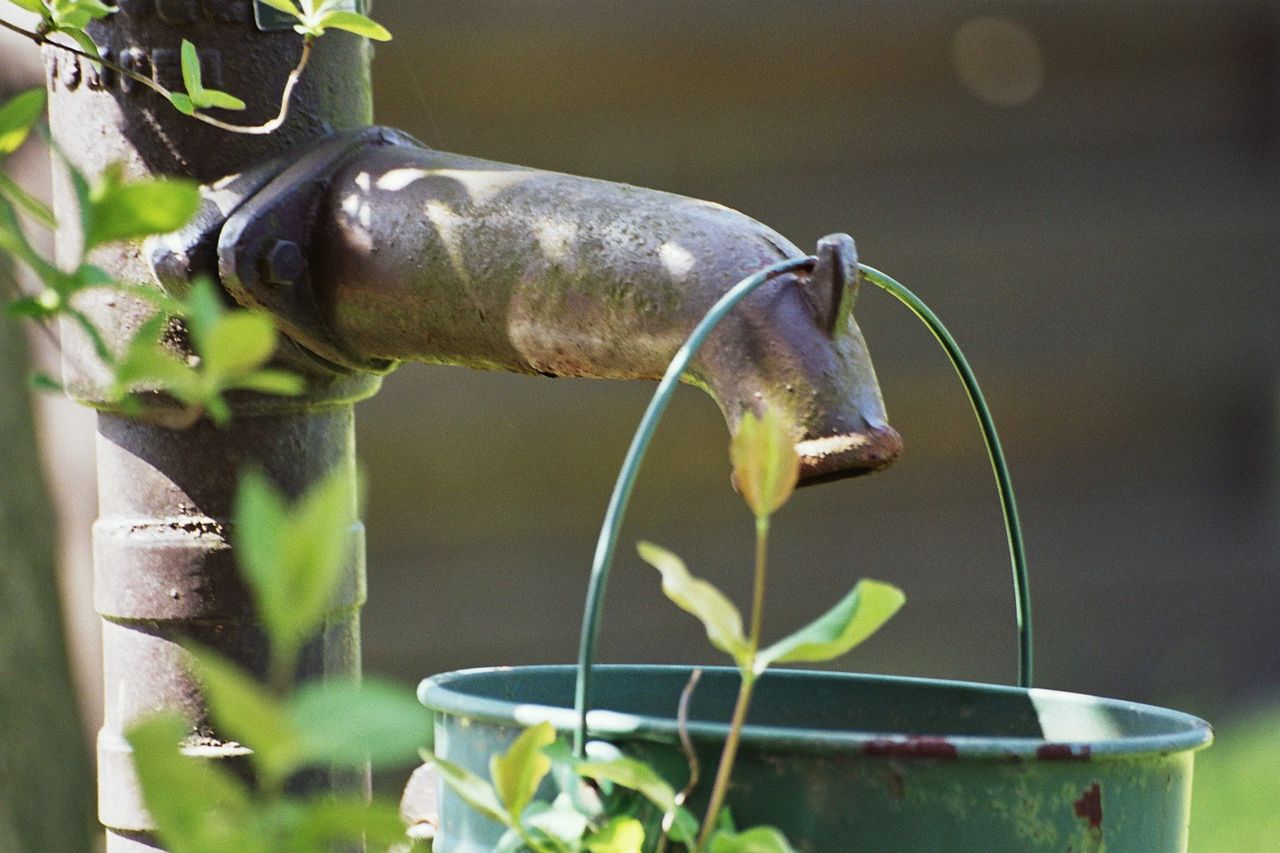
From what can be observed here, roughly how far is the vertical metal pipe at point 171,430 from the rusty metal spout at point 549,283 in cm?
6

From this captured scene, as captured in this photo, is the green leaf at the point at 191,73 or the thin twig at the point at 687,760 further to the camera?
the green leaf at the point at 191,73

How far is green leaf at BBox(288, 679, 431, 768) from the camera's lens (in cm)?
27

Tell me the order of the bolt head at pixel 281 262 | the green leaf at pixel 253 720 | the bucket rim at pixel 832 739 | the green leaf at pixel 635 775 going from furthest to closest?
the bolt head at pixel 281 262, the bucket rim at pixel 832 739, the green leaf at pixel 635 775, the green leaf at pixel 253 720

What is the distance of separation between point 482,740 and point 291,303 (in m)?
0.37

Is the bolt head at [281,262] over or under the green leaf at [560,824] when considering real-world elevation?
over

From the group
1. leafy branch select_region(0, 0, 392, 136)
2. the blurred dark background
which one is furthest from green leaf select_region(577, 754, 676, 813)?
the blurred dark background

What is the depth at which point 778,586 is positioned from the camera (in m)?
3.11

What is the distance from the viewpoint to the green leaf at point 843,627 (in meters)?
0.42

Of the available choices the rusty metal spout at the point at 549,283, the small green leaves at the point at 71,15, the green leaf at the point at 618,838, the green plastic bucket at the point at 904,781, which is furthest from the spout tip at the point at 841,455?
Result: the small green leaves at the point at 71,15

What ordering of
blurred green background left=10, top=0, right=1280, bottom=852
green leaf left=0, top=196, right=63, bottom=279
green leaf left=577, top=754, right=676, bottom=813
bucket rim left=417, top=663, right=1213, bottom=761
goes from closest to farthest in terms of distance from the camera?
green leaf left=0, top=196, right=63, bottom=279 < green leaf left=577, top=754, right=676, bottom=813 < bucket rim left=417, top=663, right=1213, bottom=761 < blurred green background left=10, top=0, right=1280, bottom=852

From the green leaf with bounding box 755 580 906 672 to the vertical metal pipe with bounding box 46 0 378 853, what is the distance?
63cm

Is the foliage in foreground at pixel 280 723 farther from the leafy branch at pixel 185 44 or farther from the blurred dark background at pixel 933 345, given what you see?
the blurred dark background at pixel 933 345

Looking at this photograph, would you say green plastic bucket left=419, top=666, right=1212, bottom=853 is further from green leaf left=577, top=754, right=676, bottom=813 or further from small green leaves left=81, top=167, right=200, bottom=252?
small green leaves left=81, top=167, right=200, bottom=252

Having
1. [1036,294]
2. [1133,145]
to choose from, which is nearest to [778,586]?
[1036,294]
